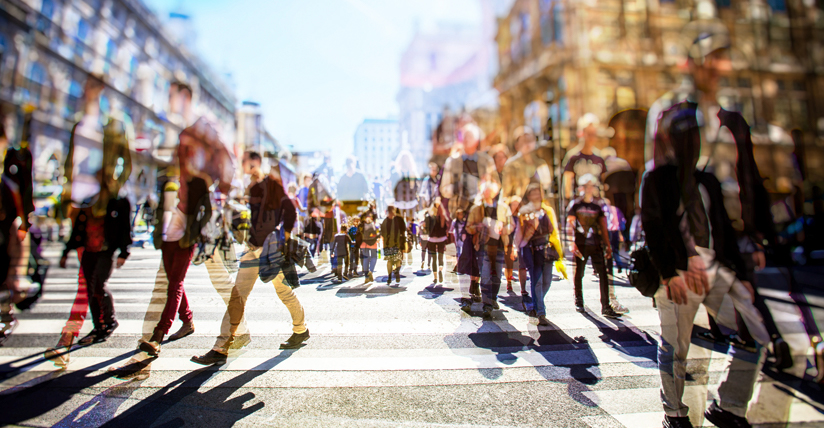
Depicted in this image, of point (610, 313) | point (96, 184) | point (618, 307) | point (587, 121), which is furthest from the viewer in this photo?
point (618, 307)

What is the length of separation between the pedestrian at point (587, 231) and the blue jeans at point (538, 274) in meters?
0.54

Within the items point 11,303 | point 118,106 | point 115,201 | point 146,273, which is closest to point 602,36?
point 118,106

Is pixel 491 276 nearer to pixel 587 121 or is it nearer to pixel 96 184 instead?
A: pixel 587 121

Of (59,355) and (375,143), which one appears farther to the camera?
(375,143)

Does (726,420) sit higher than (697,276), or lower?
lower

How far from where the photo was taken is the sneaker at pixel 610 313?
2766 millimetres

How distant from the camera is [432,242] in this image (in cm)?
374

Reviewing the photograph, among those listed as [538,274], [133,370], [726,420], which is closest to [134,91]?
[133,370]

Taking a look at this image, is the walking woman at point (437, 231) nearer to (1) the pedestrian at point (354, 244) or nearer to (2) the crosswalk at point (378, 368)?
(2) the crosswalk at point (378, 368)

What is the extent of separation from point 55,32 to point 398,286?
4668 millimetres

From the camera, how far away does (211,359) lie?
2.10 meters

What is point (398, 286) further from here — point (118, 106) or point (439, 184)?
point (118, 106)

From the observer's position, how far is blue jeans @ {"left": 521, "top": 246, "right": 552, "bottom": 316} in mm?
2932

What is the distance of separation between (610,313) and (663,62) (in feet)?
7.07
